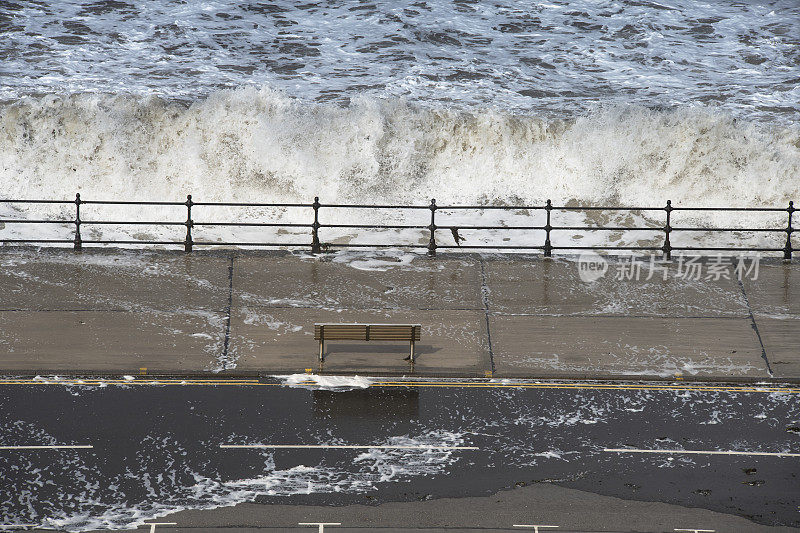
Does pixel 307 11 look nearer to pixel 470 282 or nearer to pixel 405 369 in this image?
pixel 470 282

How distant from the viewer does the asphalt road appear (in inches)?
518

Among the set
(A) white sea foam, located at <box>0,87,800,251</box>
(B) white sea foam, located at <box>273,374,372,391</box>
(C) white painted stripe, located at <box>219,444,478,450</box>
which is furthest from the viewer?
(A) white sea foam, located at <box>0,87,800,251</box>

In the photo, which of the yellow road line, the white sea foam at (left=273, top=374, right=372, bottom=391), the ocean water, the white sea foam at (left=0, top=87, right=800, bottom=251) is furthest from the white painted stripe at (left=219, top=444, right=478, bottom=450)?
the white sea foam at (left=0, top=87, right=800, bottom=251)

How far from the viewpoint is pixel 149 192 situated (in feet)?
108

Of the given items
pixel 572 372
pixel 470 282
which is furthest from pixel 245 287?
pixel 572 372

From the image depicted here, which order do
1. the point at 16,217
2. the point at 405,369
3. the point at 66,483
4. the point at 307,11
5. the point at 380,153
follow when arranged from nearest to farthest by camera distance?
the point at 66,483
the point at 405,369
the point at 16,217
the point at 380,153
the point at 307,11

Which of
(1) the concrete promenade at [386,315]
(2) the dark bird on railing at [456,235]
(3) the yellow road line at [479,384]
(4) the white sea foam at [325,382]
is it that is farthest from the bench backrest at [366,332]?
(2) the dark bird on railing at [456,235]

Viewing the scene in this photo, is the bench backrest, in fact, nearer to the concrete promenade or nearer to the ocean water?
the concrete promenade

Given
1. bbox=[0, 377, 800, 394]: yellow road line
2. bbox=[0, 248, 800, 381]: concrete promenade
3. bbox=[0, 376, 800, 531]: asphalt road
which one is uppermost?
bbox=[0, 248, 800, 381]: concrete promenade

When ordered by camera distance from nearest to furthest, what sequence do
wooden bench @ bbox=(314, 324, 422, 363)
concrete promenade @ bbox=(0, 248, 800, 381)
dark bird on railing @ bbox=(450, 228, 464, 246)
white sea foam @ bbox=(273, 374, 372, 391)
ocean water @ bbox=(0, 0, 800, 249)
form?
white sea foam @ bbox=(273, 374, 372, 391)
wooden bench @ bbox=(314, 324, 422, 363)
concrete promenade @ bbox=(0, 248, 800, 381)
dark bird on railing @ bbox=(450, 228, 464, 246)
ocean water @ bbox=(0, 0, 800, 249)

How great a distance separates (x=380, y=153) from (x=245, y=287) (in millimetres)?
14896

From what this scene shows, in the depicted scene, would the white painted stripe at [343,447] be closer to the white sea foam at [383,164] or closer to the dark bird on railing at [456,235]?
the dark bird on railing at [456,235]

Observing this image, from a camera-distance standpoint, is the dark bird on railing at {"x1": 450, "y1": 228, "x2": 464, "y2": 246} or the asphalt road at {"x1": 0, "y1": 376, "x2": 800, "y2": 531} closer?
the asphalt road at {"x1": 0, "y1": 376, "x2": 800, "y2": 531}

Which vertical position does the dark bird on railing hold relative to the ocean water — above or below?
below
